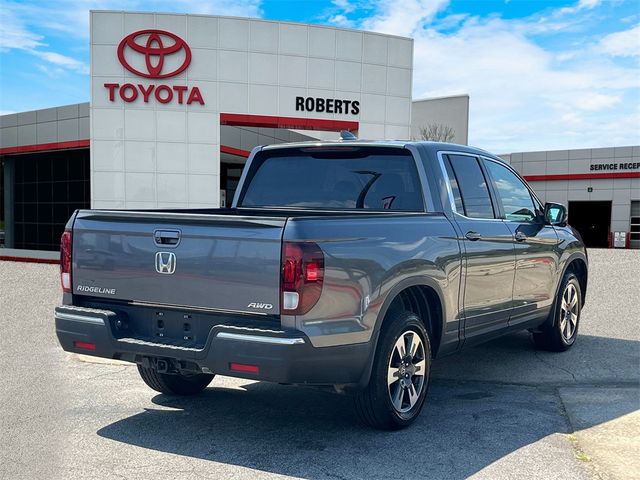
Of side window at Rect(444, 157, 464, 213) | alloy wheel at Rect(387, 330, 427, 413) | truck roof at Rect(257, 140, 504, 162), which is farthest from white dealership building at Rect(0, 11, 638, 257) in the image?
alloy wheel at Rect(387, 330, 427, 413)

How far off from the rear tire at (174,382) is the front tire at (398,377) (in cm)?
165

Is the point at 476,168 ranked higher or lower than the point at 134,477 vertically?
higher

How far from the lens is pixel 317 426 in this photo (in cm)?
492

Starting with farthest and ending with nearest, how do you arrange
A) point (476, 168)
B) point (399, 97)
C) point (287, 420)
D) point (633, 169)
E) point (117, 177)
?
point (633, 169) < point (399, 97) < point (117, 177) < point (476, 168) < point (287, 420)

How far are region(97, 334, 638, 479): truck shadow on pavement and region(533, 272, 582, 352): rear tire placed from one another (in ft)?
2.56

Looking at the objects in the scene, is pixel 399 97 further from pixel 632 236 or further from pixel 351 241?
pixel 632 236

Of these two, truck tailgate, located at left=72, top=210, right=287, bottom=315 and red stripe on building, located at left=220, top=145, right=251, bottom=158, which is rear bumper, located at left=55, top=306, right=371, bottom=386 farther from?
red stripe on building, located at left=220, top=145, right=251, bottom=158

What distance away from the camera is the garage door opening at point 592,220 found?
52.7m

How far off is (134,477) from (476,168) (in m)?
3.88

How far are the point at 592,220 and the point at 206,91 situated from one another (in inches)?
1638

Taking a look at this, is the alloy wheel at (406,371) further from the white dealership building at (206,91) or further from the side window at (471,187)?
the white dealership building at (206,91)

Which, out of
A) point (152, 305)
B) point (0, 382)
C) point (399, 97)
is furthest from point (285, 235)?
point (399, 97)

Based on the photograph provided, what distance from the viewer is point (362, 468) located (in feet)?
13.4

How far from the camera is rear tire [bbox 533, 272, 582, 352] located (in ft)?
24.2
